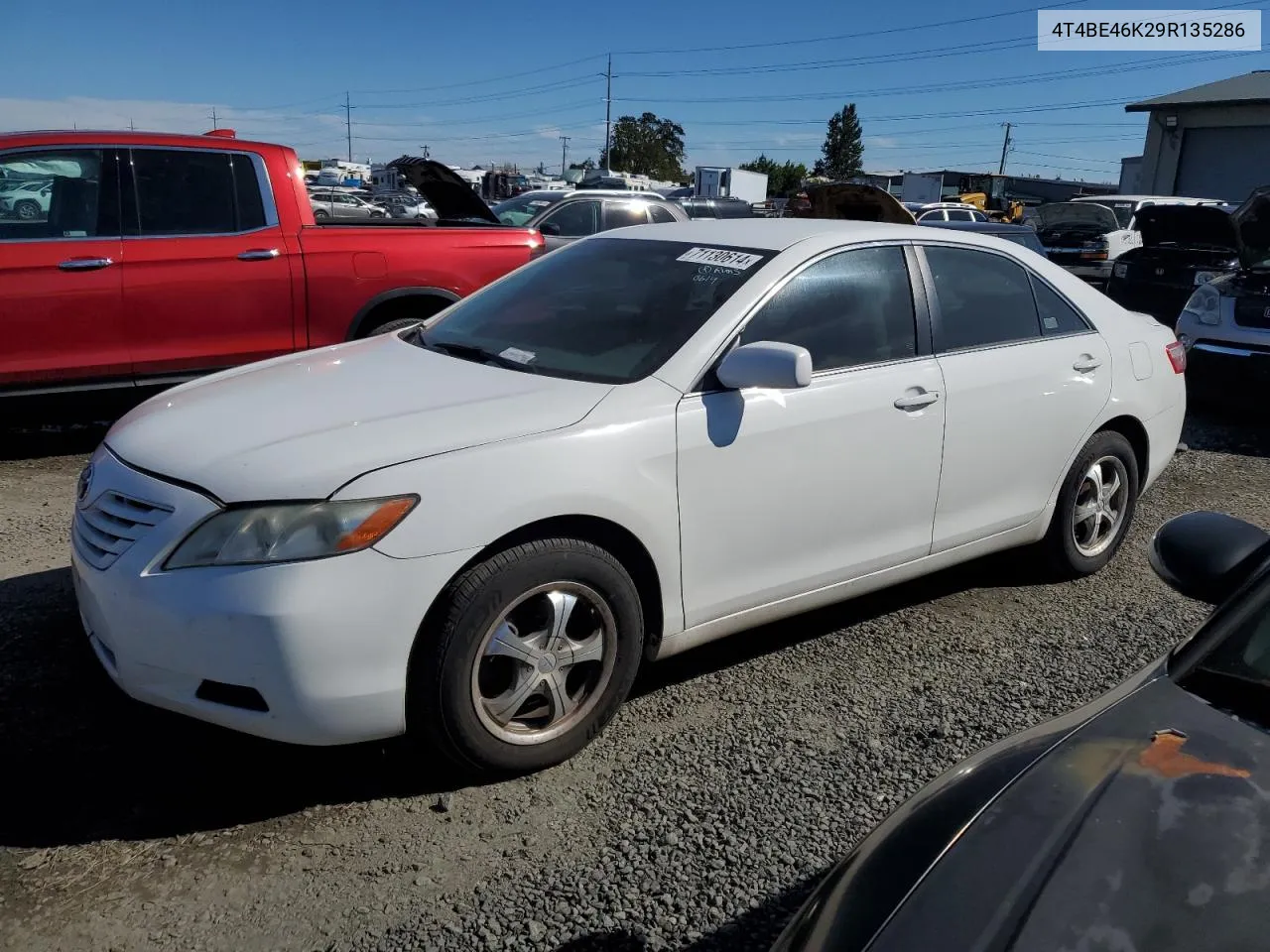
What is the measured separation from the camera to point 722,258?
143 inches

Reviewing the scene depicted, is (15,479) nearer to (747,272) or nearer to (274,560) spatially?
(274,560)

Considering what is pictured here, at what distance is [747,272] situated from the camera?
348cm

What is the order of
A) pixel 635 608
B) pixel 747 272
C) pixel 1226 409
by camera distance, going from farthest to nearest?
pixel 1226 409, pixel 747 272, pixel 635 608

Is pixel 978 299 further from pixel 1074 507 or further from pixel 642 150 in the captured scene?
pixel 642 150

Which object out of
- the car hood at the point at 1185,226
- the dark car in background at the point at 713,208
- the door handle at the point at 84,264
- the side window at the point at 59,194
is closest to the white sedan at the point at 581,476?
the door handle at the point at 84,264

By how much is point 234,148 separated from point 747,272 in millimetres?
3936

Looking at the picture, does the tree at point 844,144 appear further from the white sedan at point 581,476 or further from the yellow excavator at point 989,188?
the white sedan at point 581,476

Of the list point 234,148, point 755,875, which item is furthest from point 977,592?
point 234,148

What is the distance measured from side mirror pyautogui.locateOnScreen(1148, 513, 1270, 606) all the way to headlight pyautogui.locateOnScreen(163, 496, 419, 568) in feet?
5.97

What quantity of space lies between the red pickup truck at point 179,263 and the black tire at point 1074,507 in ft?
12.5

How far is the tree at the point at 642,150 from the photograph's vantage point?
83.6 m

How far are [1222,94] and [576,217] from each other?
2733 centimetres

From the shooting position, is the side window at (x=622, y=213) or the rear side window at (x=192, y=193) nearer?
the rear side window at (x=192, y=193)

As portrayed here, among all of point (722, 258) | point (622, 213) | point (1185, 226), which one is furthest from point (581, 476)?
point (622, 213)
